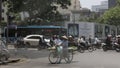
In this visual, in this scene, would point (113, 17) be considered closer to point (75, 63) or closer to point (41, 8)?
point (41, 8)

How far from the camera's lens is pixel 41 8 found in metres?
62.0

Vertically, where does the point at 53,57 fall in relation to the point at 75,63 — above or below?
above

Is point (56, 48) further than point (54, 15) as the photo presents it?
No

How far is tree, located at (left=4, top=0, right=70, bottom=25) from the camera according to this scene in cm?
5257

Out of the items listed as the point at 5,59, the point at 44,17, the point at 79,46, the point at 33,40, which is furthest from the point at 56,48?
the point at 44,17

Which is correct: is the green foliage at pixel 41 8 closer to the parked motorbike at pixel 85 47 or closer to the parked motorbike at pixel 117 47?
the parked motorbike at pixel 85 47

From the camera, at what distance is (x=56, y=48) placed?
942 inches

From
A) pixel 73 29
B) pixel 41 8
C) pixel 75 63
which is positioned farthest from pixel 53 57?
pixel 41 8

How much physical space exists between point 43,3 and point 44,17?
956cm

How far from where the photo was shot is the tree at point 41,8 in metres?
52.6

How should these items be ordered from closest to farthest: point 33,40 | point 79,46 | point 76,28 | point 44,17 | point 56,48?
point 56,48 < point 79,46 < point 33,40 < point 76,28 < point 44,17

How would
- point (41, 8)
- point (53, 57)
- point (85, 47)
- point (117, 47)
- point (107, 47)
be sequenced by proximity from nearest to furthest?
1. point (53, 57)
2. point (117, 47)
3. point (85, 47)
4. point (107, 47)
5. point (41, 8)

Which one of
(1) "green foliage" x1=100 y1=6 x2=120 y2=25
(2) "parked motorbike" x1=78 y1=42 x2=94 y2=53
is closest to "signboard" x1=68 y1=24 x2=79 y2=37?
(2) "parked motorbike" x1=78 y1=42 x2=94 y2=53

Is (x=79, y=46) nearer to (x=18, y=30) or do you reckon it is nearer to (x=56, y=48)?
(x=56, y=48)
